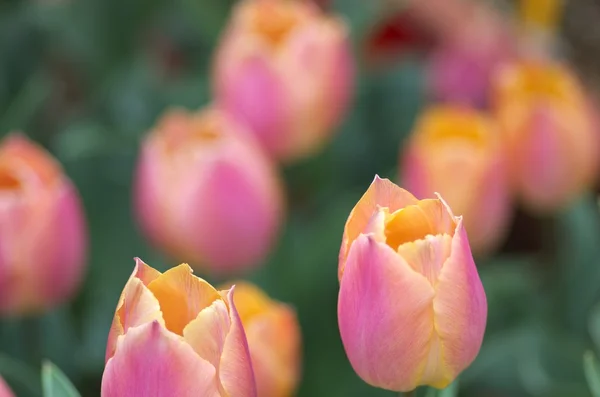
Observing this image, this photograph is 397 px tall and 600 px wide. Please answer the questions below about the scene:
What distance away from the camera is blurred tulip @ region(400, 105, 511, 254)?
593mm

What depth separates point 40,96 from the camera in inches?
32.4

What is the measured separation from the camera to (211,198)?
54 cm

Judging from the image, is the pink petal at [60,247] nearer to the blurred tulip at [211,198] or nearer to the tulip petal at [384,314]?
the blurred tulip at [211,198]

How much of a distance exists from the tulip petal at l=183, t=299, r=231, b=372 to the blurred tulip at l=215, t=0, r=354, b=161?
337mm

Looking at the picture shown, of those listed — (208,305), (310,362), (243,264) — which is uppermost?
(208,305)

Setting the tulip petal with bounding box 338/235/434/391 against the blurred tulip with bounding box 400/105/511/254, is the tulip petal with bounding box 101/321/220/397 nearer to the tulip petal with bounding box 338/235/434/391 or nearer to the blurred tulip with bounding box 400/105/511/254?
the tulip petal with bounding box 338/235/434/391

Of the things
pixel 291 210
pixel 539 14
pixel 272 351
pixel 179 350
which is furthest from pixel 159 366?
pixel 539 14

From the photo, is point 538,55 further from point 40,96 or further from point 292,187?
point 40,96

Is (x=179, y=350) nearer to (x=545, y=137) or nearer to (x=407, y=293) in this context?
(x=407, y=293)

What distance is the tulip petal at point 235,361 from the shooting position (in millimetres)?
287

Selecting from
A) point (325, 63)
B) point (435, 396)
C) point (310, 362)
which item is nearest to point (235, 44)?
point (325, 63)

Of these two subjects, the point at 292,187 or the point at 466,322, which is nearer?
the point at 466,322

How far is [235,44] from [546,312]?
0.30m

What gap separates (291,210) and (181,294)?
522mm
